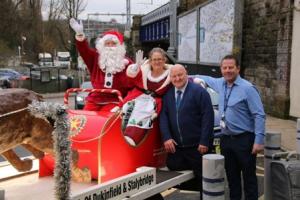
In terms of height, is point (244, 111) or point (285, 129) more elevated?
point (244, 111)

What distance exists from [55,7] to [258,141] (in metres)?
44.4

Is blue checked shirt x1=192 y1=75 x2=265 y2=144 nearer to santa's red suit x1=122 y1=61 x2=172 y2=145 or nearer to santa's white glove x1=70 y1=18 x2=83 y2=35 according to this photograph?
santa's red suit x1=122 y1=61 x2=172 y2=145

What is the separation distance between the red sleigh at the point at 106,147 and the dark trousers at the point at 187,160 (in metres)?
0.24

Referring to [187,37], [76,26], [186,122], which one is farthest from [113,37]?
[187,37]

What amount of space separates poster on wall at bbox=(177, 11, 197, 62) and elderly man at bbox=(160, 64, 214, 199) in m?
19.8

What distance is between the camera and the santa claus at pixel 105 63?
18.0 feet

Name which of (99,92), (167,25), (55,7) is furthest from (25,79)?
(99,92)

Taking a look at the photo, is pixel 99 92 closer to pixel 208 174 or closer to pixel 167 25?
pixel 208 174

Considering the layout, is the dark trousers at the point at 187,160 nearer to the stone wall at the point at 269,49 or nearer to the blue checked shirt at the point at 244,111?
the blue checked shirt at the point at 244,111

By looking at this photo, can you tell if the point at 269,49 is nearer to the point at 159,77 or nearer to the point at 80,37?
the point at 80,37

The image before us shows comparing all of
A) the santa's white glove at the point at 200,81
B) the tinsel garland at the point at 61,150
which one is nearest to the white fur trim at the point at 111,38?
the santa's white glove at the point at 200,81

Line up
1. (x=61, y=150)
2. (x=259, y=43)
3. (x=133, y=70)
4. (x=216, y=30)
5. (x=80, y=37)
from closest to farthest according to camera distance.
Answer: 1. (x=61, y=150)
2. (x=133, y=70)
3. (x=80, y=37)
4. (x=259, y=43)
5. (x=216, y=30)

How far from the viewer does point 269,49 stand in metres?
16.2

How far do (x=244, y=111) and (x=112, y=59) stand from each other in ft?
5.75
